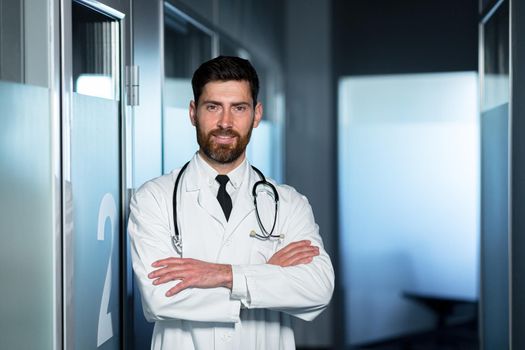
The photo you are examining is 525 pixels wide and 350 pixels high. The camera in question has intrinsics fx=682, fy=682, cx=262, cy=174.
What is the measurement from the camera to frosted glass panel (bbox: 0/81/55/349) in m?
1.51

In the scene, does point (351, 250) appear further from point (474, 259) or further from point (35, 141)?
point (35, 141)

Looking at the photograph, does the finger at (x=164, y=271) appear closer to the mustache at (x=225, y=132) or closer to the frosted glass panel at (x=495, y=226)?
the mustache at (x=225, y=132)

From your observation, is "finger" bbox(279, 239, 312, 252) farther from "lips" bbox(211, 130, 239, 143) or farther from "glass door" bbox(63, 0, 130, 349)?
"glass door" bbox(63, 0, 130, 349)

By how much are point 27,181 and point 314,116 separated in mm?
3459

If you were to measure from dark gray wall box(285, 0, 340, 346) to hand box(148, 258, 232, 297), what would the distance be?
3216 millimetres

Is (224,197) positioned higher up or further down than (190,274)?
higher up

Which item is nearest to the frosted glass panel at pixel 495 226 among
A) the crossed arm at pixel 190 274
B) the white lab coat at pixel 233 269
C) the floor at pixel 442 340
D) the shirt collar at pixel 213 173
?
the white lab coat at pixel 233 269

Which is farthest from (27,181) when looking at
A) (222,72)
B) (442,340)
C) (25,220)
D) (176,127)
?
(442,340)

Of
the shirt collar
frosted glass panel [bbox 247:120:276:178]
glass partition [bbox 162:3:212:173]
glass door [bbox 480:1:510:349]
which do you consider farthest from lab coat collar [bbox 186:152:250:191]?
frosted glass panel [bbox 247:120:276:178]

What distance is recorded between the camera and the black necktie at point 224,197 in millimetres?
1854

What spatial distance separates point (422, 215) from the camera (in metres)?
4.62

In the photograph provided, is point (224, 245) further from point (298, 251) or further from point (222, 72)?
point (222, 72)

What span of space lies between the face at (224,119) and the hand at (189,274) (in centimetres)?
30

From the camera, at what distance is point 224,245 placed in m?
1.79
